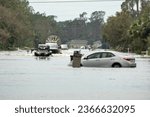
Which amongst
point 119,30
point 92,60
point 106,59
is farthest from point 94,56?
point 119,30

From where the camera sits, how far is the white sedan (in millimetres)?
37844

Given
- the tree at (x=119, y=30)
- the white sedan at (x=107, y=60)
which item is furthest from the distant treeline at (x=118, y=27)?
the white sedan at (x=107, y=60)

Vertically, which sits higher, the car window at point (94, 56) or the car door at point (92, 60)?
the car window at point (94, 56)

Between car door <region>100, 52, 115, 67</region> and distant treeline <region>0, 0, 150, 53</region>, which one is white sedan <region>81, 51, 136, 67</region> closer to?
car door <region>100, 52, 115, 67</region>

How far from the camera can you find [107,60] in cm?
3803

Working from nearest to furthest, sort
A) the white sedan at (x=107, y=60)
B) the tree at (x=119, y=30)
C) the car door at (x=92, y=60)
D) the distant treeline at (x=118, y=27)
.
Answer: the white sedan at (x=107, y=60)
the car door at (x=92, y=60)
the distant treeline at (x=118, y=27)
the tree at (x=119, y=30)

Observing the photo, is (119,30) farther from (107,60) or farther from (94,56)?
(107,60)

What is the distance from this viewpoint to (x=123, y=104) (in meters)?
11.8

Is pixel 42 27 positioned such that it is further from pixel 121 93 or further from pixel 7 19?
pixel 121 93

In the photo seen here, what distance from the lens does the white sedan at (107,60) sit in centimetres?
3784

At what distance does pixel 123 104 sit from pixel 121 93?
793cm

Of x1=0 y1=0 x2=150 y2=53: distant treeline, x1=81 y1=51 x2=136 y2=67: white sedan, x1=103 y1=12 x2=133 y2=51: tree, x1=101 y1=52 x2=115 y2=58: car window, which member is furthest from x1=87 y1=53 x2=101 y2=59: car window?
x1=103 y1=12 x2=133 y2=51: tree

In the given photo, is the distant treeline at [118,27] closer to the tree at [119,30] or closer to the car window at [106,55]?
the tree at [119,30]

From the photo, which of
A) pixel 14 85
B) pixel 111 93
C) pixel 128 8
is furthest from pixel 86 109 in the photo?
pixel 128 8
